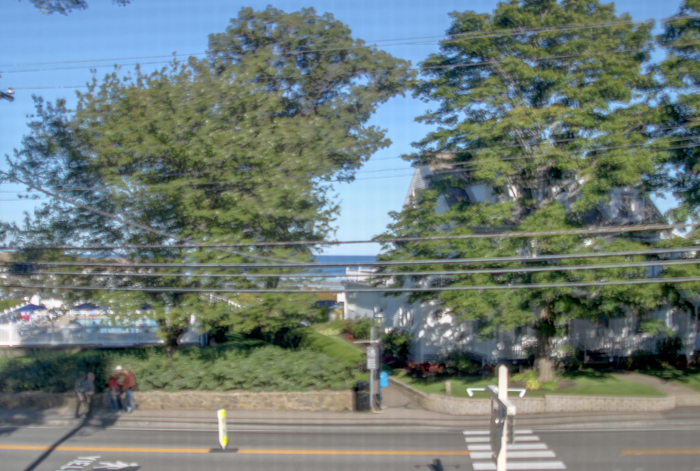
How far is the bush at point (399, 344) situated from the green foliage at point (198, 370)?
4.69m

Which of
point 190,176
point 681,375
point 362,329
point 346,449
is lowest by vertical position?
point 346,449

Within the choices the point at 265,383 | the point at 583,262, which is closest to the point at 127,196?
the point at 265,383

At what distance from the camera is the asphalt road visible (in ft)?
37.0

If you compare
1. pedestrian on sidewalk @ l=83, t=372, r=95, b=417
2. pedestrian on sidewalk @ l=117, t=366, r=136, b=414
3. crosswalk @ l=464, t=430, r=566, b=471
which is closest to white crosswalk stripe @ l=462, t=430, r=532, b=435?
crosswalk @ l=464, t=430, r=566, b=471

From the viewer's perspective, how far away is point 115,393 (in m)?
16.3

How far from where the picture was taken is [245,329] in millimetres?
15523

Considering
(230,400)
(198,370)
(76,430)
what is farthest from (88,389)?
(230,400)

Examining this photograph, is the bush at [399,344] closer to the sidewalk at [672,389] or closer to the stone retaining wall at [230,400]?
the stone retaining wall at [230,400]

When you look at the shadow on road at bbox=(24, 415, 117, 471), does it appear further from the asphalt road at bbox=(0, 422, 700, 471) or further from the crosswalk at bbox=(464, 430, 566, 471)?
the crosswalk at bbox=(464, 430, 566, 471)

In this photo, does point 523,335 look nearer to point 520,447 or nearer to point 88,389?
point 520,447

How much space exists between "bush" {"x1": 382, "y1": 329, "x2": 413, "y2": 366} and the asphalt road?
7.63 metres

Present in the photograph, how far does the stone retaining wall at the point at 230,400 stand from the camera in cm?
1623

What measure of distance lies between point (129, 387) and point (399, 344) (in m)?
10.4

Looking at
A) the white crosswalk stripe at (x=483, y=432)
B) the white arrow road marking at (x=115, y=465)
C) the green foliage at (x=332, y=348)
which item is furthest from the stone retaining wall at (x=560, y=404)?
the white arrow road marking at (x=115, y=465)
